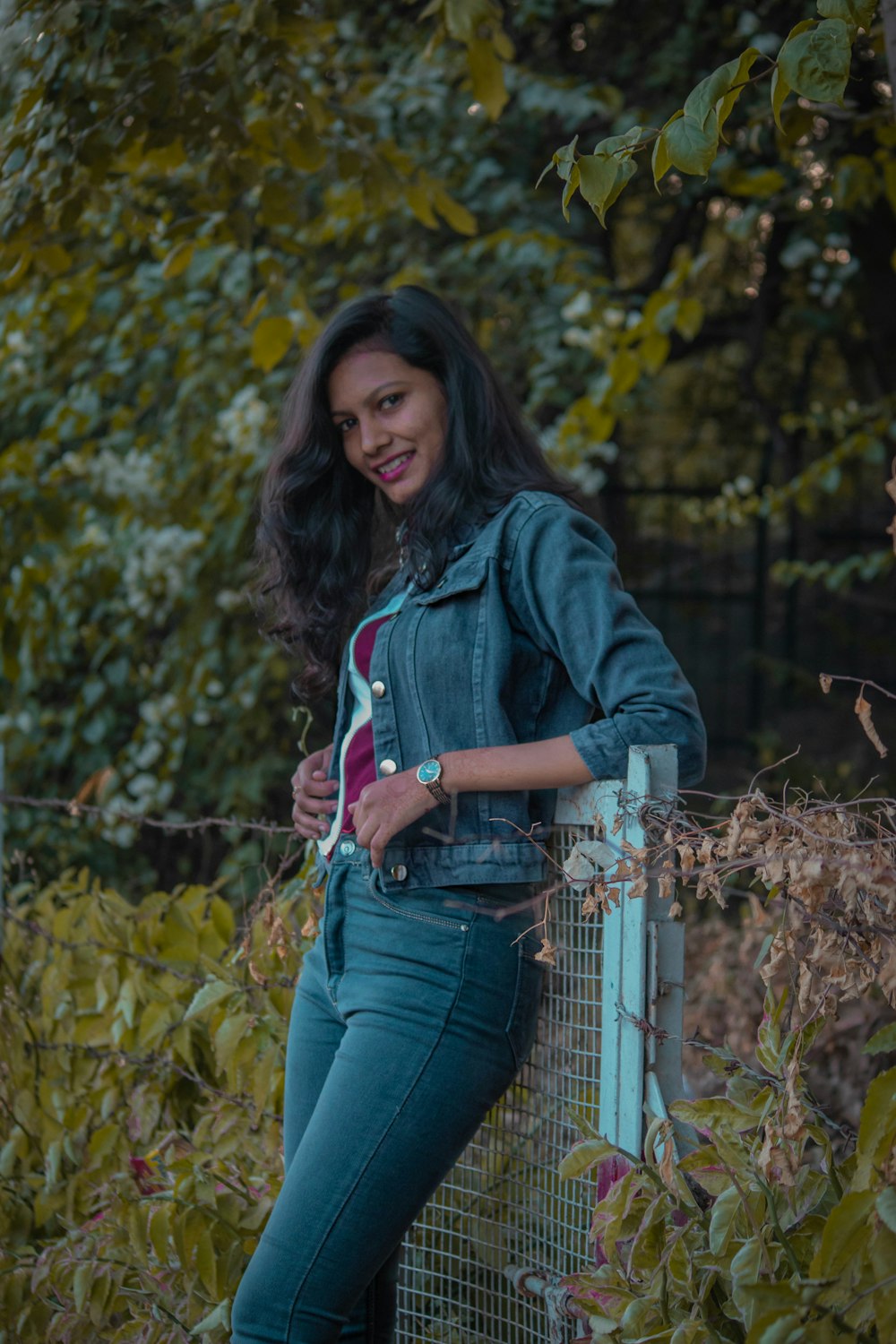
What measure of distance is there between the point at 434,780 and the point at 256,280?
315 centimetres

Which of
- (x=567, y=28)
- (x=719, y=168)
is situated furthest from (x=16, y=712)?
(x=567, y=28)

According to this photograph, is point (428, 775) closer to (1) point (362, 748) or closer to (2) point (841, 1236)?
(1) point (362, 748)

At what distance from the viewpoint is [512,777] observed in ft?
5.22

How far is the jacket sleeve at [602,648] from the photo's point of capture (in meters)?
1.54

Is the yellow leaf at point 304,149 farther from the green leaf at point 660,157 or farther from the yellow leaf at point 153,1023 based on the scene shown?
the yellow leaf at point 153,1023

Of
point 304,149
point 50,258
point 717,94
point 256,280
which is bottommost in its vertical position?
point 717,94

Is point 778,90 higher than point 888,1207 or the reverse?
higher

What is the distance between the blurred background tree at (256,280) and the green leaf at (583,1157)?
212cm

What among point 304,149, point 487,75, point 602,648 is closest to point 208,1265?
point 602,648

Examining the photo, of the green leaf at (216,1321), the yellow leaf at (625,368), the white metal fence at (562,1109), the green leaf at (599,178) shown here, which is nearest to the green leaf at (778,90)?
the green leaf at (599,178)

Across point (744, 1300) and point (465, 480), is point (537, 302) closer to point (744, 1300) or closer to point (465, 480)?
point (465, 480)

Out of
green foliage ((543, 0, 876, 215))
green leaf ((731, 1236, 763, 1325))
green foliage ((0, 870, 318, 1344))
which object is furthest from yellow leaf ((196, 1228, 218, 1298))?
green foliage ((543, 0, 876, 215))

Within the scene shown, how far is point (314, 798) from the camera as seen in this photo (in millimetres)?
1904

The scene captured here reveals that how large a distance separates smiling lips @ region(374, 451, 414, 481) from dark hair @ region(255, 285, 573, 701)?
68mm
